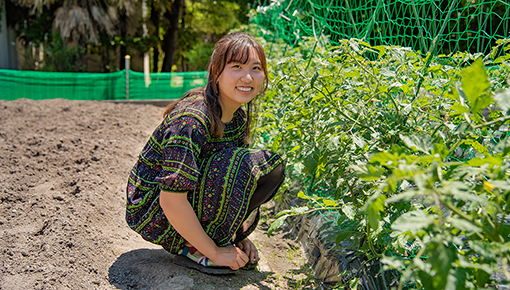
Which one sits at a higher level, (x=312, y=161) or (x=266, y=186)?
(x=312, y=161)

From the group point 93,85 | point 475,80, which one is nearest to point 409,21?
point 475,80

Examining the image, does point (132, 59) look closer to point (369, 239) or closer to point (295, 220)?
point (295, 220)

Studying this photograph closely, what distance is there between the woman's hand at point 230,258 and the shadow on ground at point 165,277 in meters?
0.07

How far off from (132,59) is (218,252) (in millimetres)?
15648

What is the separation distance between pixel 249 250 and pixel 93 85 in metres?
8.06

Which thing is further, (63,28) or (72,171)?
(63,28)

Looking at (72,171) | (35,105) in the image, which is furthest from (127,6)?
(72,171)

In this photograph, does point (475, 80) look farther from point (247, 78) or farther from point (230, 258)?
point (230, 258)

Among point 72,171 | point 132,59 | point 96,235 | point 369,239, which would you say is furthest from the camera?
point 132,59

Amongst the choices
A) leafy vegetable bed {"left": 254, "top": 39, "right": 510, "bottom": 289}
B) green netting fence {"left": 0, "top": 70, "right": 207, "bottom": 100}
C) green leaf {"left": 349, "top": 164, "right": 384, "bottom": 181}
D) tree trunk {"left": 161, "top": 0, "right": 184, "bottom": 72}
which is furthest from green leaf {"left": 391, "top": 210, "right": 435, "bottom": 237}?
tree trunk {"left": 161, "top": 0, "right": 184, "bottom": 72}

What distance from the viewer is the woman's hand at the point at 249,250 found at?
221 centimetres

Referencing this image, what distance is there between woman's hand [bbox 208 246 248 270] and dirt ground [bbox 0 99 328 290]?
74 mm

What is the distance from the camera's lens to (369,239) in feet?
5.03

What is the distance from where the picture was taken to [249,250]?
2.24 m
